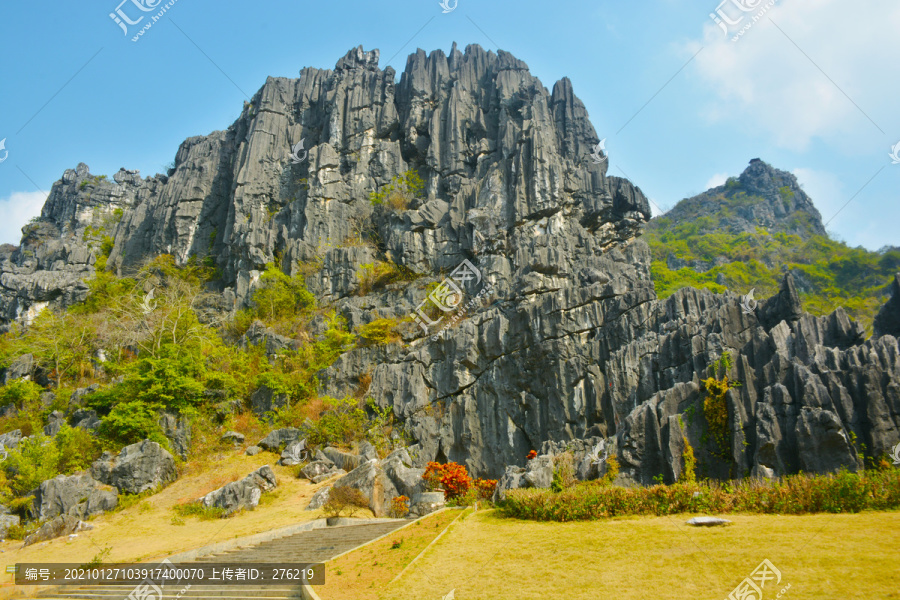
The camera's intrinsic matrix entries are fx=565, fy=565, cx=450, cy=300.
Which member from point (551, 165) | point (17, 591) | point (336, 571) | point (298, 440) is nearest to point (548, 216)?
point (551, 165)

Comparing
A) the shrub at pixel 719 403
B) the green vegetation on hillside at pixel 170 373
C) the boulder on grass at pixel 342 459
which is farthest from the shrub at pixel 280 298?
the shrub at pixel 719 403

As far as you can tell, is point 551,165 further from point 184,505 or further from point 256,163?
point 184,505

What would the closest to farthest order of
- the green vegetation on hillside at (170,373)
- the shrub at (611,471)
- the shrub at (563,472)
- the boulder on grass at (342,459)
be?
the shrub at (563,472), the shrub at (611,471), the boulder on grass at (342,459), the green vegetation on hillside at (170,373)

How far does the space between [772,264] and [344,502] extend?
166 ft

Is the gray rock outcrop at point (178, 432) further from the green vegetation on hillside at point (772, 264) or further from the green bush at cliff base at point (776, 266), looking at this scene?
the green vegetation on hillside at point (772, 264)

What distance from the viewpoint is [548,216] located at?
34812mm

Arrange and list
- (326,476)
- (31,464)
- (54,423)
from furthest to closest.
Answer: (54,423)
(326,476)
(31,464)

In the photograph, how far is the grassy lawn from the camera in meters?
7.57

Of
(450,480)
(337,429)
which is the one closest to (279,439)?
(337,429)

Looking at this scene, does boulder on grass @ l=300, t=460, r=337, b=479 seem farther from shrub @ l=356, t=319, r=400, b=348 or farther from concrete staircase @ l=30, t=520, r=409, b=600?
shrub @ l=356, t=319, r=400, b=348

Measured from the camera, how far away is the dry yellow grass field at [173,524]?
15.5m

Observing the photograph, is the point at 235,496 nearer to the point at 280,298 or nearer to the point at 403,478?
the point at 403,478

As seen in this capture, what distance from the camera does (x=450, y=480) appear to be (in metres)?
16.5

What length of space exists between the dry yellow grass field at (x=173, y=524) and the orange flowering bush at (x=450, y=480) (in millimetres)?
2283
